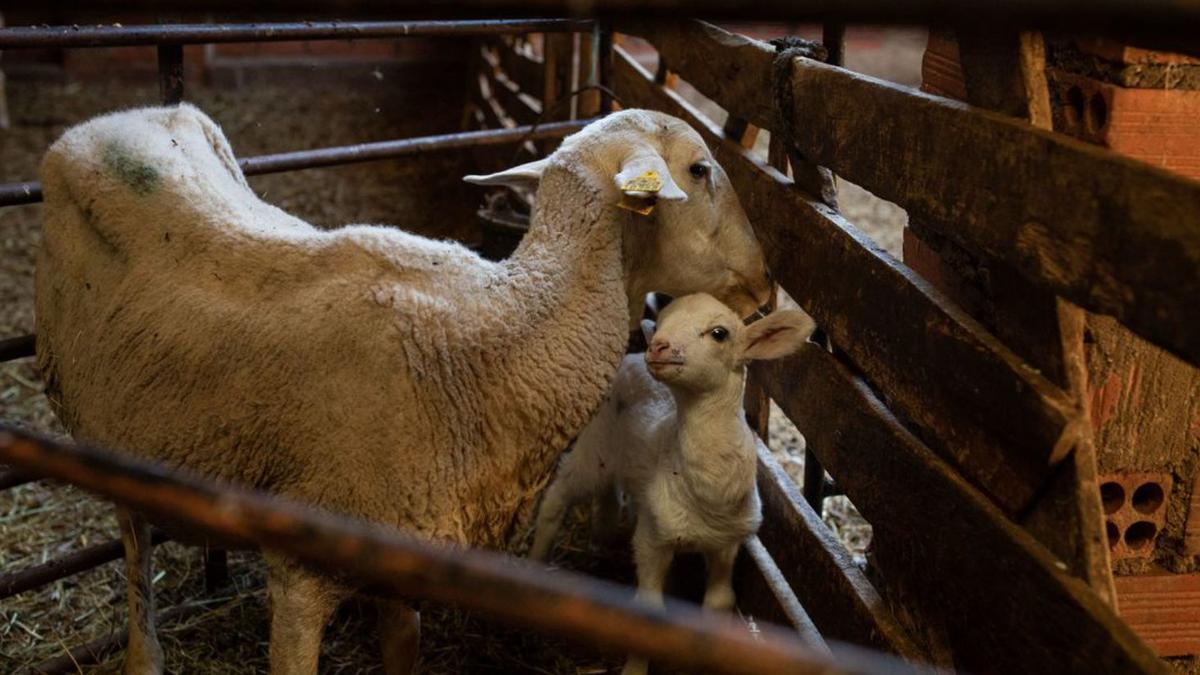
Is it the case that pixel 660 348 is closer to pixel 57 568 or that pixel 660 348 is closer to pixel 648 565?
pixel 648 565

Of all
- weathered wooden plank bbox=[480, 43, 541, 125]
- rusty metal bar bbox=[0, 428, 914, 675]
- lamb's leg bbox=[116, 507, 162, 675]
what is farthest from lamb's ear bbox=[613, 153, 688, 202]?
weathered wooden plank bbox=[480, 43, 541, 125]

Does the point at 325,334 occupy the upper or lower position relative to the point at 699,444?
upper

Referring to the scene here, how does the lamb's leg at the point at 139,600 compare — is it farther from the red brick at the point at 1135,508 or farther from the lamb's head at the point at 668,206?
the red brick at the point at 1135,508

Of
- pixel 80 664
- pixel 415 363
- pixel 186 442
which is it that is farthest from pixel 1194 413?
pixel 80 664

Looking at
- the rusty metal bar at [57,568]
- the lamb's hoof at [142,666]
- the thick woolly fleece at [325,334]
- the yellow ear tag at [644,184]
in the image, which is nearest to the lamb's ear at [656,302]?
the thick woolly fleece at [325,334]

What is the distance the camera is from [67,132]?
2.92 metres

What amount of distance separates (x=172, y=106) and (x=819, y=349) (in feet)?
6.73

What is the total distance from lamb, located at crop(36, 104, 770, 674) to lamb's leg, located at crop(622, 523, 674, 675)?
67 centimetres

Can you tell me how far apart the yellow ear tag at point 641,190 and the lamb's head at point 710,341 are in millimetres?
334

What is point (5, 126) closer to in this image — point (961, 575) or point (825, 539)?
point (825, 539)

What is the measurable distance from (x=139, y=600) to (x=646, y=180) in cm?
197

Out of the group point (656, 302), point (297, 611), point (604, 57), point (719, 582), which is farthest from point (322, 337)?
point (604, 57)

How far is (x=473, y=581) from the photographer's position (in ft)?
3.32

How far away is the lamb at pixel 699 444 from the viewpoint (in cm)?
287
